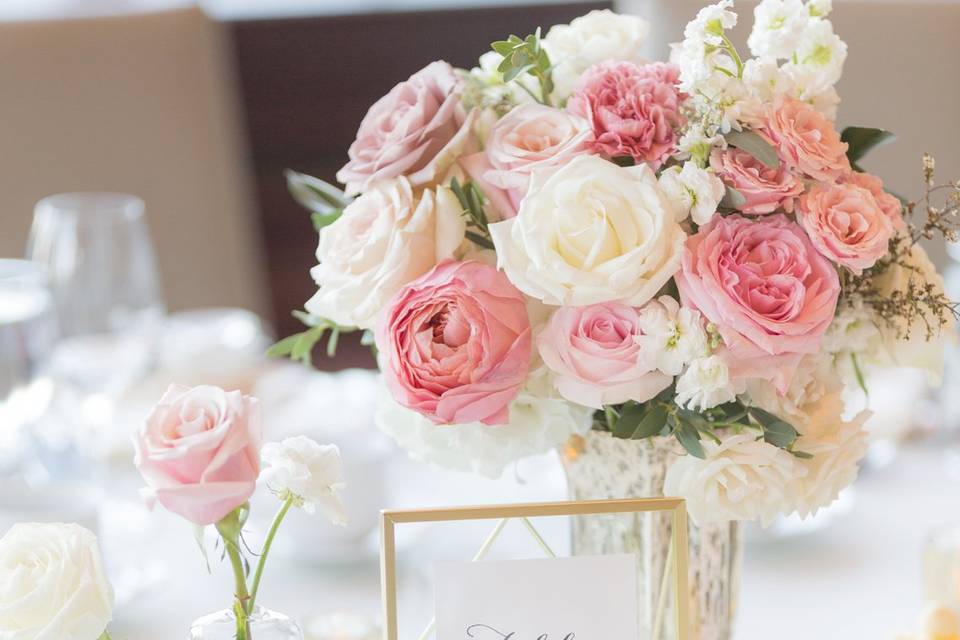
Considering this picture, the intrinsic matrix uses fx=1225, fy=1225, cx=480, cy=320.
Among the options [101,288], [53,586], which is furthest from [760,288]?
[101,288]

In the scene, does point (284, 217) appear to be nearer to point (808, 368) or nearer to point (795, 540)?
point (795, 540)

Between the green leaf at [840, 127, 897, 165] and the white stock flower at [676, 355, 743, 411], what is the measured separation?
0.19 metres

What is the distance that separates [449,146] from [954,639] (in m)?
0.53

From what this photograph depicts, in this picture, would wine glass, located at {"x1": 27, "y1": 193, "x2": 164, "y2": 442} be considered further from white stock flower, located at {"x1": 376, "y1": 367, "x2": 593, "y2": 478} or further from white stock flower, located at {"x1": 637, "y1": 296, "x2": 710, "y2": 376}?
white stock flower, located at {"x1": 637, "y1": 296, "x2": 710, "y2": 376}

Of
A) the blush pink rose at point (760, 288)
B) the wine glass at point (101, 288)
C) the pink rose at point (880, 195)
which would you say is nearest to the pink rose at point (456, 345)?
the blush pink rose at point (760, 288)

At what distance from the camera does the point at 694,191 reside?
0.69m

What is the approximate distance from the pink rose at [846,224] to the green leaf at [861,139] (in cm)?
7

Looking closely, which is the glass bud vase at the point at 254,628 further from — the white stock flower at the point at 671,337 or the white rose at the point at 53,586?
the white stock flower at the point at 671,337

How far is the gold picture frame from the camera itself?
663 millimetres

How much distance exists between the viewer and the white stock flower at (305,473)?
2.10 feet

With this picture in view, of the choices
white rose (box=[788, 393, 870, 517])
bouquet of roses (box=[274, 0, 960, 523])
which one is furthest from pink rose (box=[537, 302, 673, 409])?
white rose (box=[788, 393, 870, 517])

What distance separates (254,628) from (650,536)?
0.30 m

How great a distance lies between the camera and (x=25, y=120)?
6.30 feet

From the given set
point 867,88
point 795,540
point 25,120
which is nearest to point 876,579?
point 795,540
